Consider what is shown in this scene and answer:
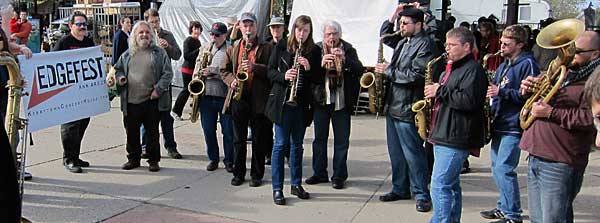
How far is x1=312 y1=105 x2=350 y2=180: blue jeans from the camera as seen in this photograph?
579 cm

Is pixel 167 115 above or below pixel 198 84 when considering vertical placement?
below

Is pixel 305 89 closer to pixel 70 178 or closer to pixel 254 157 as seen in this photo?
pixel 254 157

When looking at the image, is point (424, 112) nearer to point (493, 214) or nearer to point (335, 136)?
point (493, 214)

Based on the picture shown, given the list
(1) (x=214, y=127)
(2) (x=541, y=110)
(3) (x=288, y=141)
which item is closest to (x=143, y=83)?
(1) (x=214, y=127)

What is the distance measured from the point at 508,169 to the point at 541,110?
1.23 metres

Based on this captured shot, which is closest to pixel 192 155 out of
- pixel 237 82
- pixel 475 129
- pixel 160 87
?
pixel 160 87

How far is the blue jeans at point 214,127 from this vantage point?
6480 millimetres

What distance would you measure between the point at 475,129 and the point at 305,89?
1812 millimetres

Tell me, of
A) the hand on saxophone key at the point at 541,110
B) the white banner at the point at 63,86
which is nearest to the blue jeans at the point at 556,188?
the hand on saxophone key at the point at 541,110

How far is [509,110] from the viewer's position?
461 centimetres

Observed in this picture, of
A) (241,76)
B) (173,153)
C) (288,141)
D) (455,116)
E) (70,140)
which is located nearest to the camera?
(455,116)

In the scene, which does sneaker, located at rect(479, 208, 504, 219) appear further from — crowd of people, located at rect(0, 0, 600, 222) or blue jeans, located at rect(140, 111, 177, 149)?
blue jeans, located at rect(140, 111, 177, 149)

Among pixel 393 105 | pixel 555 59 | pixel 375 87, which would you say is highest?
pixel 555 59

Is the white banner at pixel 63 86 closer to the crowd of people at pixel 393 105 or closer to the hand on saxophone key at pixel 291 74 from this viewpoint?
the crowd of people at pixel 393 105
